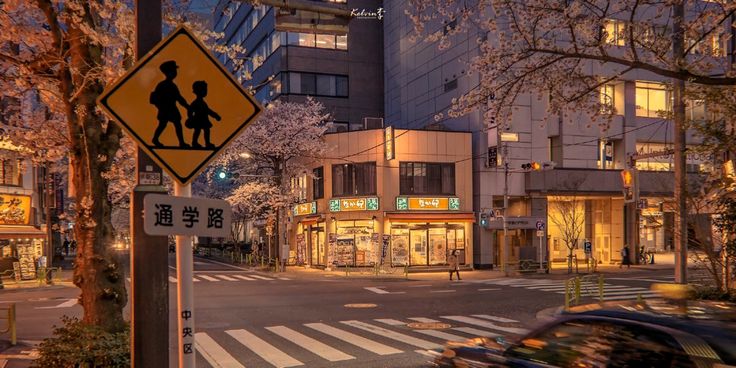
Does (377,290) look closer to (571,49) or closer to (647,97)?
(571,49)

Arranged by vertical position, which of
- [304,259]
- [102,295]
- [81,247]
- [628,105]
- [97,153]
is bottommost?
[304,259]

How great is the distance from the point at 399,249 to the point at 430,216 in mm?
2846

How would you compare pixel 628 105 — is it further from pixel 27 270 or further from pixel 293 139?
pixel 27 270

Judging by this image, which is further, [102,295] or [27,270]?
[27,270]

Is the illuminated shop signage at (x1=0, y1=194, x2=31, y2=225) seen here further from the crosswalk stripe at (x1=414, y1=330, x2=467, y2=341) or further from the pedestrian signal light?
the pedestrian signal light

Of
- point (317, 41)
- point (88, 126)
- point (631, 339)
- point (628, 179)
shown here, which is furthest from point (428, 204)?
point (631, 339)

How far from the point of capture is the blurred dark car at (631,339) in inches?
155

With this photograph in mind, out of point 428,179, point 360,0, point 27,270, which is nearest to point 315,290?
point 428,179

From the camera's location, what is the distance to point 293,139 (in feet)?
127

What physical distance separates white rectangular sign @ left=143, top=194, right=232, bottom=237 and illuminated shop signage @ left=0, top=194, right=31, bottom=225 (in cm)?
3048

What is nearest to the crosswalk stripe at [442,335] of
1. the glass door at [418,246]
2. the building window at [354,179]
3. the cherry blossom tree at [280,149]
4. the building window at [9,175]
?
the building window at [354,179]

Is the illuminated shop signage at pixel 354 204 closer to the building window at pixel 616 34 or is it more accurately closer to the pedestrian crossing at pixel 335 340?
the pedestrian crossing at pixel 335 340

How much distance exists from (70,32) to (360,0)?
45.0 m

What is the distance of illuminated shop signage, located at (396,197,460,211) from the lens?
1409 inches
